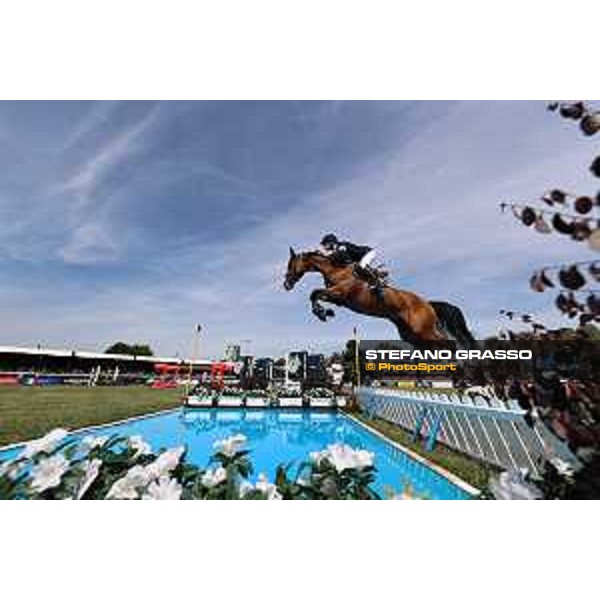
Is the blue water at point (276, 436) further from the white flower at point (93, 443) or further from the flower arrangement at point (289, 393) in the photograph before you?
the white flower at point (93, 443)

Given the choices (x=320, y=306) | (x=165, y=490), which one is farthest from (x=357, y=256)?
(x=165, y=490)

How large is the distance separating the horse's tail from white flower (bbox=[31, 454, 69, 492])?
760cm

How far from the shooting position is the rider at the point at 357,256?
7.88 meters

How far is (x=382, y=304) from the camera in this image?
866 centimetres

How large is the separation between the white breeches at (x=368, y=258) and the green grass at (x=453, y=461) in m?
2.42

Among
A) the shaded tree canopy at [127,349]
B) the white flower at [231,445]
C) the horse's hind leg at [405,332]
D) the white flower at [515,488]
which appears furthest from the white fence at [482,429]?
the shaded tree canopy at [127,349]

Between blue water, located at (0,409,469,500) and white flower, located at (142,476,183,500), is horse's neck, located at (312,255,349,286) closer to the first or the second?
blue water, located at (0,409,469,500)

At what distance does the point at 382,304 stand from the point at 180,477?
6.65 metres

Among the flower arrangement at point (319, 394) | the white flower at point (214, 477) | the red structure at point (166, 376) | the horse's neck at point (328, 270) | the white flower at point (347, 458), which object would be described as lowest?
the white flower at point (214, 477)

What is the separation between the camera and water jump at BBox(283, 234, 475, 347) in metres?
8.24

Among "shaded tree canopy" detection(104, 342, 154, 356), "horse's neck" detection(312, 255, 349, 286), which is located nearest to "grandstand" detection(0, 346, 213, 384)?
"shaded tree canopy" detection(104, 342, 154, 356)

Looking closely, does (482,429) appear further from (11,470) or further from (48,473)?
(11,470)

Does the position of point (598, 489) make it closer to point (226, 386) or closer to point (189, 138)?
point (189, 138)
